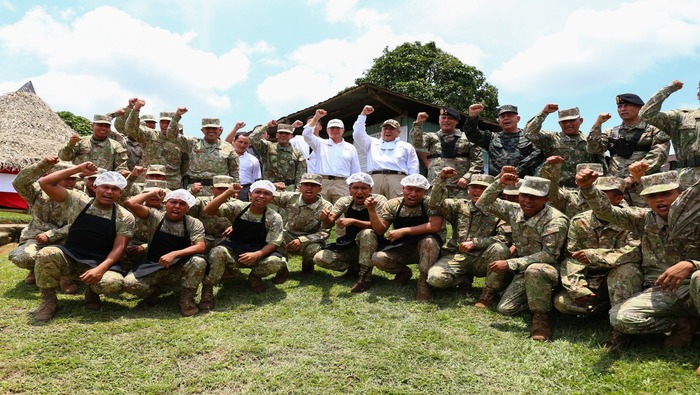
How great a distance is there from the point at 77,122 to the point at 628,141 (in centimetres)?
3213

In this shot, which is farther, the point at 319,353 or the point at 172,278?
the point at 172,278

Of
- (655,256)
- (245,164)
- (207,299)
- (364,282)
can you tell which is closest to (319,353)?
(207,299)

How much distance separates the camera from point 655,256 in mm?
4488

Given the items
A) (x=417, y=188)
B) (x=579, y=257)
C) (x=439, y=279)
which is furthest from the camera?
(x=417, y=188)

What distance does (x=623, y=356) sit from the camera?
4230mm

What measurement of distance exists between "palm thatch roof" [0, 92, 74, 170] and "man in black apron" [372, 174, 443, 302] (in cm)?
1433

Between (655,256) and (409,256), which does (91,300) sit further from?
(655,256)

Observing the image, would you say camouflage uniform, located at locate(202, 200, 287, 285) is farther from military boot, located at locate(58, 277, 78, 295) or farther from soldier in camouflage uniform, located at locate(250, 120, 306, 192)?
soldier in camouflage uniform, located at locate(250, 120, 306, 192)

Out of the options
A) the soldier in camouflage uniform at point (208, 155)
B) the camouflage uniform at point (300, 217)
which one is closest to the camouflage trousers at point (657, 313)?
the camouflage uniform at point (300, 217)

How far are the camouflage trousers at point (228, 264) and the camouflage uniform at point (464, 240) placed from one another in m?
2.04

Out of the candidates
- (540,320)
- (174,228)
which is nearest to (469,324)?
(540,320)

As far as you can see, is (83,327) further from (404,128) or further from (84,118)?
(84,118)

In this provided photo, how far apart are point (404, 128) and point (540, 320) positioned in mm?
9416

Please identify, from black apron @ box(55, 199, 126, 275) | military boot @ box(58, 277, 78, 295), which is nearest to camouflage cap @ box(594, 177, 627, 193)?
black apron @ box(55, 199, 126, 275)
